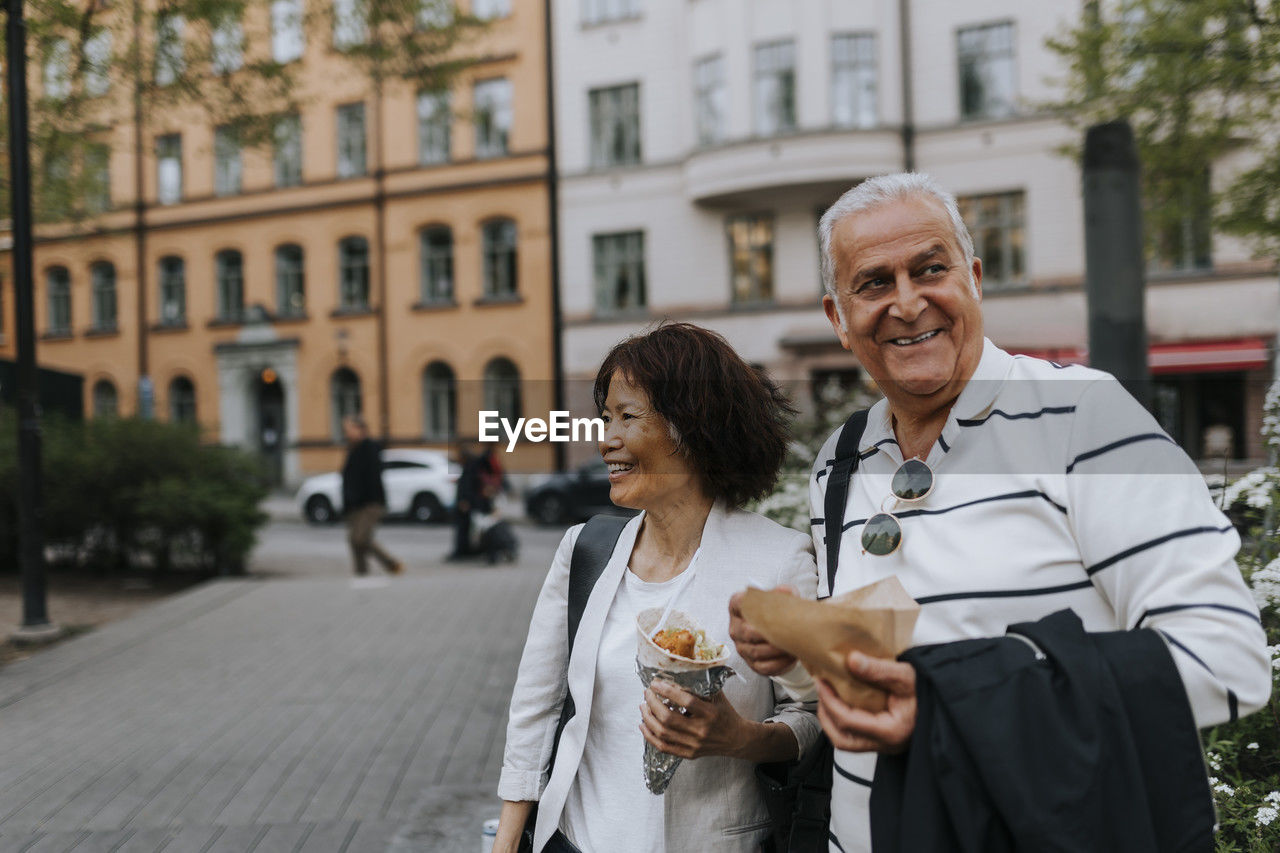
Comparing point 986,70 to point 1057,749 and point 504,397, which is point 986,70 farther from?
point 1057,749

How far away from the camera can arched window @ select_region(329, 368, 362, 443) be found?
27141mm

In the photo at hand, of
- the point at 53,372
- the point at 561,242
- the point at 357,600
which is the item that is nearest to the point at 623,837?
the point at 357,600

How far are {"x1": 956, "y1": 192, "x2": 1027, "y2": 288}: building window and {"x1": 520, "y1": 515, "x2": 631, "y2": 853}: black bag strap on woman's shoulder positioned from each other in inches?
785

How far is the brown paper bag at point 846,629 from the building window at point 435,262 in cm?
2575

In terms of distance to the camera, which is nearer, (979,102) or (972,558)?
(972,558)

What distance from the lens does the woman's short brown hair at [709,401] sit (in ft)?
6.95

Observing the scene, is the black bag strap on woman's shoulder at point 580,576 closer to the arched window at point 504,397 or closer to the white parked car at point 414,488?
the arched window at point 504,397

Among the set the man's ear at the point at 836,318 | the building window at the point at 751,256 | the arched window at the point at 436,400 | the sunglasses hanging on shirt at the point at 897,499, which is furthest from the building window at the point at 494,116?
the sunglasses hanging on shirt at the point at 897,499

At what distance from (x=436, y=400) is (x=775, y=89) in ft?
38.7

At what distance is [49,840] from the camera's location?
12.7ft

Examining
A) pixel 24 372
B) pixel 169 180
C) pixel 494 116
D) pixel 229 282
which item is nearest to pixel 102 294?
pixel 169 180

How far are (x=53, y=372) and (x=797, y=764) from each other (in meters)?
10.4

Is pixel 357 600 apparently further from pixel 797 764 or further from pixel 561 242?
pixel 561 242

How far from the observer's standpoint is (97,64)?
10.0 m
